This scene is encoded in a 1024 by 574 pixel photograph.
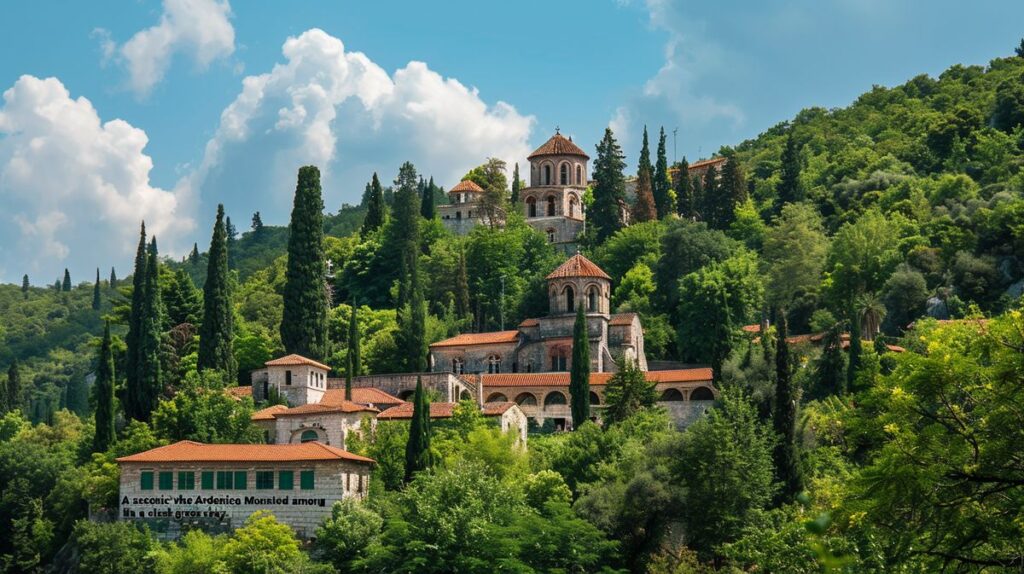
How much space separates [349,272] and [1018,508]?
7074 centimetres

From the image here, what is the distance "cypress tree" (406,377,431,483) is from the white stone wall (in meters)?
2.10

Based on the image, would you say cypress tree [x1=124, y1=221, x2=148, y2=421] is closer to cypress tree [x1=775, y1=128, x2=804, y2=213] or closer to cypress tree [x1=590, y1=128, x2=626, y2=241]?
cypress tree [x1=590, y1=128, x2=626, y2=241]

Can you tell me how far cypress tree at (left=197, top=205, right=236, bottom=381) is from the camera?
60.7m

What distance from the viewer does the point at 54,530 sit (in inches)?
2148

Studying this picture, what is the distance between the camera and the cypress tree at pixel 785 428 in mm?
44500

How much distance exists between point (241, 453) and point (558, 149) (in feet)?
162

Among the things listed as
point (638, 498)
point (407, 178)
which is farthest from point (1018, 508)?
point (407, 178)

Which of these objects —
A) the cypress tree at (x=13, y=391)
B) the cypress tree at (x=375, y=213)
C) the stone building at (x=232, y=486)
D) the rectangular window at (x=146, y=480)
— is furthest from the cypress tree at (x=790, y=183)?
the cypress tree at (x=13, y=391)

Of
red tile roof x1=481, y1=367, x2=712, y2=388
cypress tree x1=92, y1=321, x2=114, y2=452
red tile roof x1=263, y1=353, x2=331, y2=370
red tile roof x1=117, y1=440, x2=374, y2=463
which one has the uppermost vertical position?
red tile roof x1=263, y1=353, x2=331, y2=370

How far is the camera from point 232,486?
47.3 meters

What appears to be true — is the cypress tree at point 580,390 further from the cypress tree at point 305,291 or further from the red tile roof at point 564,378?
the cypress tree at point 305,291

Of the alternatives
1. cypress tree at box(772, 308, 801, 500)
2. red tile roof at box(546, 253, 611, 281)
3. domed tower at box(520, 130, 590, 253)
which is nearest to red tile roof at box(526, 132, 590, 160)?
domed tower at box(520, 130, 590, 253)

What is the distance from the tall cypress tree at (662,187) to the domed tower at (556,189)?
18.1 ft

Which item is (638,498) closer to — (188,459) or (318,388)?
(188,459)
